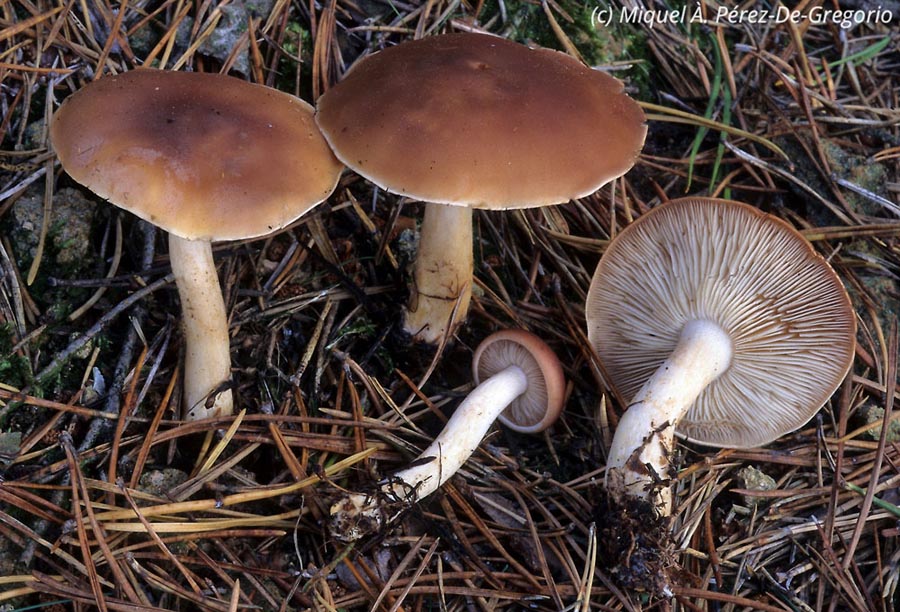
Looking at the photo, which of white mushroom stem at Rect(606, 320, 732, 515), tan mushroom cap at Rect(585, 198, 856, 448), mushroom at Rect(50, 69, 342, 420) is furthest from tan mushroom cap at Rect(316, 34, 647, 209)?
white mushroom stem at Rect(606, 320, 732, 515)

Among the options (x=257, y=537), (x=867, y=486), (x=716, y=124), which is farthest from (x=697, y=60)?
(x=257, y=537)

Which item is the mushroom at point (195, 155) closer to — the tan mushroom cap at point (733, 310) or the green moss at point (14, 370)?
the green moss at point (14, 370)

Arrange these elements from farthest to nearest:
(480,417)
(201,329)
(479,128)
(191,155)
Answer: (480,417) → (201,329) → (479,128) → (191,155)

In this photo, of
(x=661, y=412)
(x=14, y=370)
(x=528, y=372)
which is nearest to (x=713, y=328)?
(x=661, y=412)

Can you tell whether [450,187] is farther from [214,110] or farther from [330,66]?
[330,66]

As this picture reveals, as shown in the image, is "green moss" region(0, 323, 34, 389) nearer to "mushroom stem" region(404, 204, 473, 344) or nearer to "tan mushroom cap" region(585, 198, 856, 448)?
"mushroom stem" region(404, 204, 473, 344)

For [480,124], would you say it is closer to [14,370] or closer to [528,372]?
[528,372]
